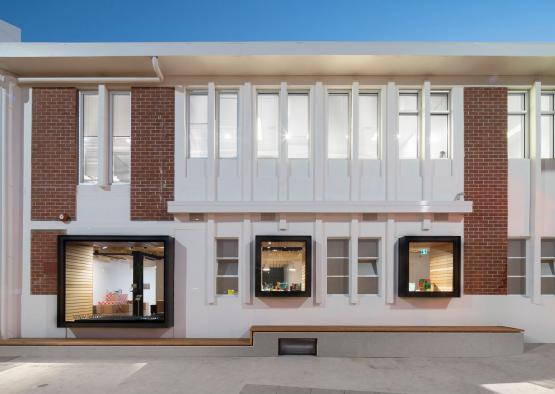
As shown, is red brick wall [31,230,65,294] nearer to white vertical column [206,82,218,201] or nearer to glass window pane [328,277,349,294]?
white vertical column [206,82,218,201]

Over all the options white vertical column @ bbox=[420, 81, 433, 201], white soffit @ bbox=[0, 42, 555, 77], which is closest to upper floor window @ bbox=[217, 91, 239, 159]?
white soffit @ bbox=[0, 42, 555, 77]

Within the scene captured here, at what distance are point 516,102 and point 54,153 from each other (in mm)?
11545

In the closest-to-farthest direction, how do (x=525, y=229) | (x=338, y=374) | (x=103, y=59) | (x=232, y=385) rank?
(x=232, y=385) < (x=338, y=374) < (x=103, y=59) < (x=525, y=229)

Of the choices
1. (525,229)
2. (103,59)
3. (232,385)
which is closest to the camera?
(232,385)

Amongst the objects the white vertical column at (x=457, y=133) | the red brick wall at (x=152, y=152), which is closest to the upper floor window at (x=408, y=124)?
the white vertical column at (x=457, y=133)

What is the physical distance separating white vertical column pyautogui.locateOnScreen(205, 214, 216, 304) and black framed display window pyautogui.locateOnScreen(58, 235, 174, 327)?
0.84 metres

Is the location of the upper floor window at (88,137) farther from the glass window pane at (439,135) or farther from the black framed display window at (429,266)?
→ the glass window pane at (439,135)

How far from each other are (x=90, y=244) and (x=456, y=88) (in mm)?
9660

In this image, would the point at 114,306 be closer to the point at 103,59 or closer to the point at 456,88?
the point at 103,59

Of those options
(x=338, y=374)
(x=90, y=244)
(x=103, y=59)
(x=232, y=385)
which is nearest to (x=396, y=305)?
(x=338, y=374)

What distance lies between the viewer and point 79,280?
373 inches

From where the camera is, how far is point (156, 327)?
30.2 ft

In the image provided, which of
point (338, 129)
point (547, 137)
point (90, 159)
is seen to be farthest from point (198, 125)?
point (547, 137)

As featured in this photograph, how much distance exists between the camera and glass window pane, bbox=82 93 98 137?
983 centimetres
